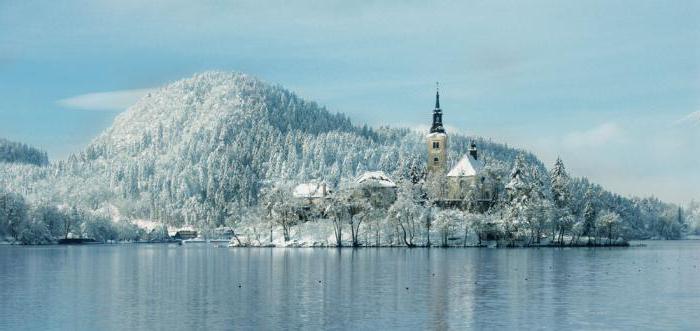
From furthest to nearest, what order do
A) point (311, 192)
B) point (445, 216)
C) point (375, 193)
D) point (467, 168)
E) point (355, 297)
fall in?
point (311, 192), point (467, 168), point (375, 193), point (445, 216), point (355, 297)

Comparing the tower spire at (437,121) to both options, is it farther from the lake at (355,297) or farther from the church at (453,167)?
the lake at (355,297)

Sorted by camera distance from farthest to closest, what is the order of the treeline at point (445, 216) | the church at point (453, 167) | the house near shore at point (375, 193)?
the church at point (453, 167) → the house near shore at point (375, 193) → the treeline at point (445, 216)

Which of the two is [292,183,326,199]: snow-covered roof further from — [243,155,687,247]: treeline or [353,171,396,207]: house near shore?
[353,171,396,207]: house near shore

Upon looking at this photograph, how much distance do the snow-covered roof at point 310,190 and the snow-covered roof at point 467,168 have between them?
29325mm

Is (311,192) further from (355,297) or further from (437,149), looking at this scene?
(355,297)

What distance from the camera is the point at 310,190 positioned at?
18800 cm

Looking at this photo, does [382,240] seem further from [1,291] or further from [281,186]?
[1,291]

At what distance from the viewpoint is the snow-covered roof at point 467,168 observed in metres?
171

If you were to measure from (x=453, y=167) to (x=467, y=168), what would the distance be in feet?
25.9

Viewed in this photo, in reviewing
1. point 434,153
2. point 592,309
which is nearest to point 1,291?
point 592,309

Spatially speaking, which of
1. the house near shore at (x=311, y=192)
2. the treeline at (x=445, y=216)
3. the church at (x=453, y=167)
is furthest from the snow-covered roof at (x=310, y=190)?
the church at (x=453, y=167)

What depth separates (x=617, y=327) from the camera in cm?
4262

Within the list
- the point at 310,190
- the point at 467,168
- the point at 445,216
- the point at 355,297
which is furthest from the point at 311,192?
the point at 355,297

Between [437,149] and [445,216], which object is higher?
[437,149]
